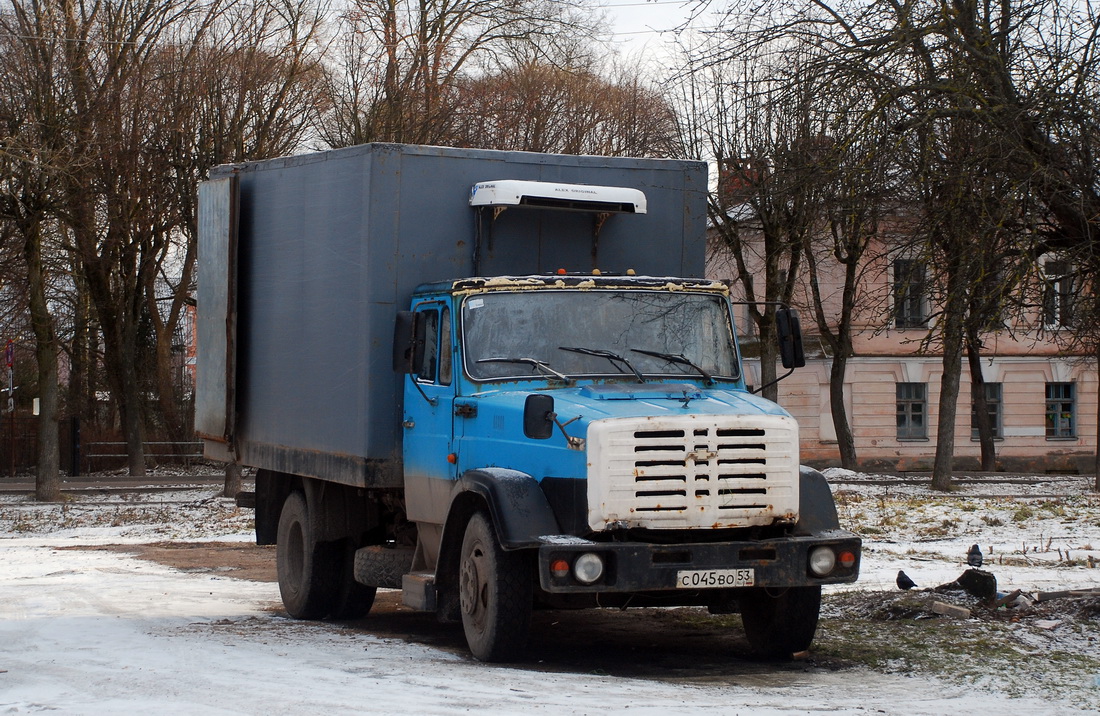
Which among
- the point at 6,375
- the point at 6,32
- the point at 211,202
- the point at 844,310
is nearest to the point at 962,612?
the point at 211,202

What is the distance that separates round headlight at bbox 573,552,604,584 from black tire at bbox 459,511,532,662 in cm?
58

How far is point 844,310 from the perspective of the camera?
3250 cm

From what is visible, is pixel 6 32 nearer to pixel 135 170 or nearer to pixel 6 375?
pixel 135 170

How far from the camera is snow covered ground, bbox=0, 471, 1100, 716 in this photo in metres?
7.03

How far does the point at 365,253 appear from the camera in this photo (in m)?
9.81

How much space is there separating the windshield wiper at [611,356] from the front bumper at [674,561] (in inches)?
53.2

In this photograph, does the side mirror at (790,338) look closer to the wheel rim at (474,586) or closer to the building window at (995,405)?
the wheel rim at (474,586)

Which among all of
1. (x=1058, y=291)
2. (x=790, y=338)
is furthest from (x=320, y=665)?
(x=1058, y=291)

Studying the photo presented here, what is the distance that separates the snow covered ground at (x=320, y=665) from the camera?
23.1ft

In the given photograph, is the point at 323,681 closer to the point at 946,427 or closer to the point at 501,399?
the point at 501,399

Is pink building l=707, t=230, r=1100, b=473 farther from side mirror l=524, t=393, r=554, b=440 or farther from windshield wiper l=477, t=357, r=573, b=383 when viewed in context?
side mirror l=524, t=393, r=554, b=440

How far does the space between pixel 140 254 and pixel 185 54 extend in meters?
7.54

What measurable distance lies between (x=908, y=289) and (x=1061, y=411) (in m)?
35.3

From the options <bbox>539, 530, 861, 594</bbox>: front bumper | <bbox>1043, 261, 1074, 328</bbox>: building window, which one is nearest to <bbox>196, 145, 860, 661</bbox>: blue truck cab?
<bbox>539, 530, 861, 594</bbox>: front bumper
